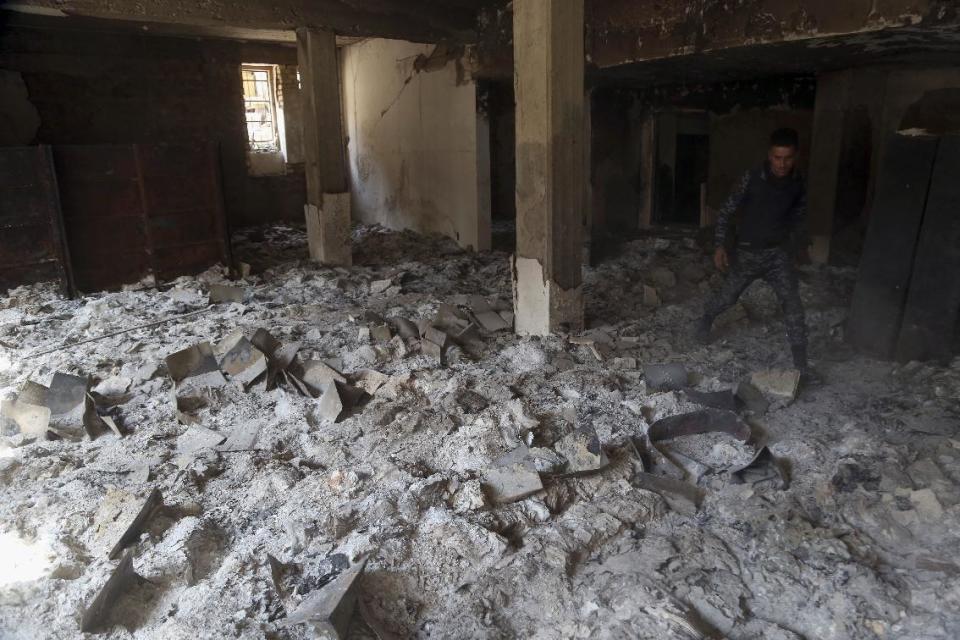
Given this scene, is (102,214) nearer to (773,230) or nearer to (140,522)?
(140,522)

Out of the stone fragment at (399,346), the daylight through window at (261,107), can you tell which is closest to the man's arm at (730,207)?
the stone fragment at (399,346)

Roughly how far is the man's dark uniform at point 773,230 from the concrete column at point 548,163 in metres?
1.27

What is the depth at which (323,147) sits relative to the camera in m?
8.79

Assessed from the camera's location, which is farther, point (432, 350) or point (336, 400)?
point (432, 350)

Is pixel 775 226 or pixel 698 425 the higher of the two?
pixel 775 226

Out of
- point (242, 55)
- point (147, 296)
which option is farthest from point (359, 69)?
point (147, 296)

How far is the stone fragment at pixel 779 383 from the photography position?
4609 millimetres

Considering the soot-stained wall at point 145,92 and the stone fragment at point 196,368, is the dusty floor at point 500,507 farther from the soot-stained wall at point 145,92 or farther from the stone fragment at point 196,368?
the soot-stained wall at point 145,92

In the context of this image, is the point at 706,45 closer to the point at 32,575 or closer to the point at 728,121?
the point at 728,121

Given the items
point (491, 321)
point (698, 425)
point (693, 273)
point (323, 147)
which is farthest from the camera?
point (323, 147)

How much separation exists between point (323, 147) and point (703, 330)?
5.47 m

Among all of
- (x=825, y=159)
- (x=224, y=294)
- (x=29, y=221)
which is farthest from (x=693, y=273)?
(x=29, y=221)

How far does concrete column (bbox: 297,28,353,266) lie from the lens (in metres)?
8.48

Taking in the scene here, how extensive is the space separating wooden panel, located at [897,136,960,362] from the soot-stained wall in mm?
8688
